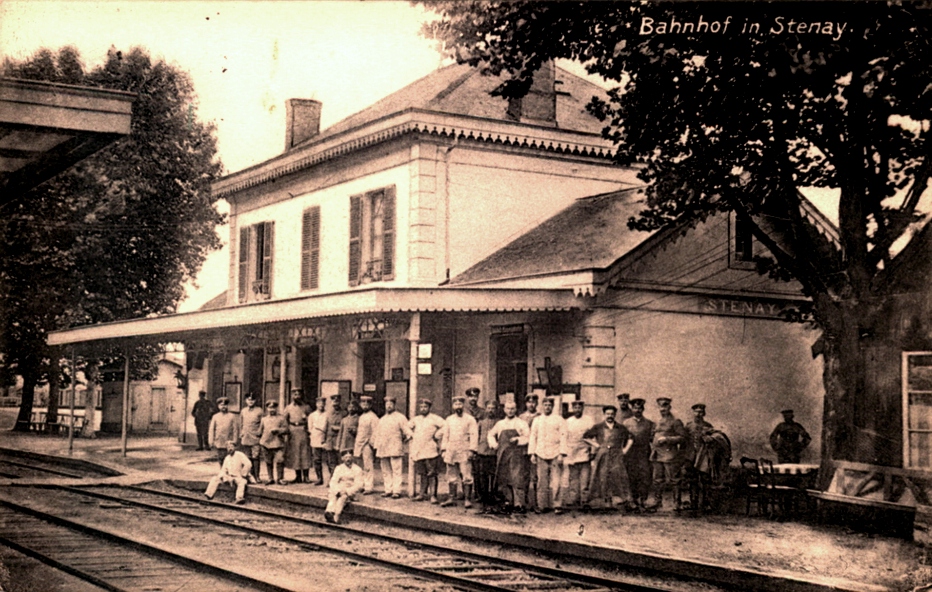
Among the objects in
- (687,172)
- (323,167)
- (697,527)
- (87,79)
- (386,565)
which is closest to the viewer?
(386,565)

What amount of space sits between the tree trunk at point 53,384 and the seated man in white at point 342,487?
14.7 m

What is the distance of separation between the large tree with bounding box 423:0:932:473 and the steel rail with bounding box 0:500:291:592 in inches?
237

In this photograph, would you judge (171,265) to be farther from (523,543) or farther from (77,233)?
(523,543)

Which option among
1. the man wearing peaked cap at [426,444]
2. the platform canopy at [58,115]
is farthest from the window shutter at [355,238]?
the platform canopy at [58,115]

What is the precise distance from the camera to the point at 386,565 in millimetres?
9266

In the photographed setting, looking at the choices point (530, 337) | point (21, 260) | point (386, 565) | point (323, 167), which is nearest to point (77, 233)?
point (21, 260)

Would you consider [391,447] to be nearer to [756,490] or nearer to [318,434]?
[318,434]

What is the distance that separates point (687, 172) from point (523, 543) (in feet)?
16.0

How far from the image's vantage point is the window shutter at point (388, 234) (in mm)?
17234

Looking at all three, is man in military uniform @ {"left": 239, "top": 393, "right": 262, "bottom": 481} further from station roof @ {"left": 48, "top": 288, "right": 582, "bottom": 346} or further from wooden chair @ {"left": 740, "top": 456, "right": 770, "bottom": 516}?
wooden chair @ {"left": 740, "top": 456, "right": 770, "bottom": 516}

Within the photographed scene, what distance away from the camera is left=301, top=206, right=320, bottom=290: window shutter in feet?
62.0

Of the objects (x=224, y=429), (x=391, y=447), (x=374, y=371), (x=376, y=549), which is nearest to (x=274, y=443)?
(x=224, y=429)

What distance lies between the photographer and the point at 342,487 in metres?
12.0

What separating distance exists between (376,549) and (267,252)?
36.4 feet
